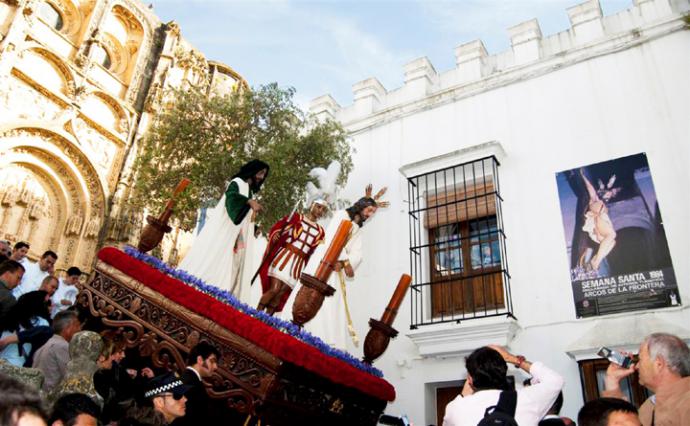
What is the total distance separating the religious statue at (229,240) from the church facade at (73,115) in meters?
6.53

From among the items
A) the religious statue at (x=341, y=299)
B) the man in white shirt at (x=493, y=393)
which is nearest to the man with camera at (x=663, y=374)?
the man in white shirt at (x=493, y=393)

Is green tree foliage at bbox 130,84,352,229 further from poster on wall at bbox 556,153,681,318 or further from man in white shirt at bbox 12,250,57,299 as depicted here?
poster on wall at bbox 556,153,681,318

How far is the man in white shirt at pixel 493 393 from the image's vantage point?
2428 millimetres

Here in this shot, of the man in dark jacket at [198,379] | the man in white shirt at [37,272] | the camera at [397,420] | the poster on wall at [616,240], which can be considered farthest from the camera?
the man in white shirt at [37,272]

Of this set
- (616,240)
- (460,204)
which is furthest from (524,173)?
(616,240)

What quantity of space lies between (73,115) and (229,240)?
1038 cm

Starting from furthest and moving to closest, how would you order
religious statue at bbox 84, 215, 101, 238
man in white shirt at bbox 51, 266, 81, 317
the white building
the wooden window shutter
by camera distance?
1. religious statue at bbox 84, 215, 101, 238
2. the wooden window shutter
3. man in white shirt at bbox 51, 266, 81, 317
4. the white building

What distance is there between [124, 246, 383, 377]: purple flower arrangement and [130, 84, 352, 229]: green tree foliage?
14.3 feet

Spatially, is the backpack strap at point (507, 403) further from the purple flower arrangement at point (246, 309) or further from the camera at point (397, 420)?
the purple flower arrangement at point (246, 309)

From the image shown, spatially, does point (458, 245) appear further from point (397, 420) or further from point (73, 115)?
point (73, 115)

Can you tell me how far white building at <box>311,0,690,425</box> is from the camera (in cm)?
639

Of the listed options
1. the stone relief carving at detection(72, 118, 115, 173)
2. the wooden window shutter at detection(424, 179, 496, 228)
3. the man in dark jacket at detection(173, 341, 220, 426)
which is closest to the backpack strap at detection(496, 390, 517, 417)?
the man in dark jacket at detection(173, 341, 220, 426)

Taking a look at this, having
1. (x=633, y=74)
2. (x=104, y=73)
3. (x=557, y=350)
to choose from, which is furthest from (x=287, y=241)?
(x=104, y=73)

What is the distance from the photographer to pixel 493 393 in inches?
96.3
